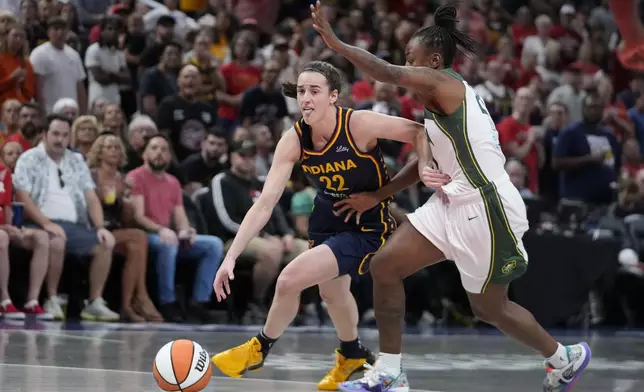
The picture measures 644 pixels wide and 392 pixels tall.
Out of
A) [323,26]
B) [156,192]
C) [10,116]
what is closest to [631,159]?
[156,192]

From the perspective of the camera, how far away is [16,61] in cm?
1247

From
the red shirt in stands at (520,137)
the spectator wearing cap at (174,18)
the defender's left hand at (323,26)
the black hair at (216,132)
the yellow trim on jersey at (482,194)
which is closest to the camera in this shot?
the defender's left hand at (323,26)

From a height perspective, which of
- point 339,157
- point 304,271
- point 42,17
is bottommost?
point 304,271

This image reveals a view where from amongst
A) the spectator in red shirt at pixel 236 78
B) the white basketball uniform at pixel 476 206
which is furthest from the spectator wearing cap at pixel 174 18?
the white basketball uniform at pixel 476 206

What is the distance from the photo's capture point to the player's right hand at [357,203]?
7055mm

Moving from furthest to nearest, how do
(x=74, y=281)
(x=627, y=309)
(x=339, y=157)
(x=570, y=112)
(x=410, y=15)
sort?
(x=410, y=15)
(x=570, y=112)
(x=627, y=309)
(x=74, y=281)
(x=339, y=157)

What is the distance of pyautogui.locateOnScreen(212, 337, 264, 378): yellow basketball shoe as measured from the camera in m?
6.89

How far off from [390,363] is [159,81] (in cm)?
764

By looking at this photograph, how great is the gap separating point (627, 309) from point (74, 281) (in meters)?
5.78

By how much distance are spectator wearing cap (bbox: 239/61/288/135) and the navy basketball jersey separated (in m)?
6.50

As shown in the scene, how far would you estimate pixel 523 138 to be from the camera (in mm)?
14266

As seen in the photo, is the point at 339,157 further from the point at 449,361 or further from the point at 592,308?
the point at 592,308

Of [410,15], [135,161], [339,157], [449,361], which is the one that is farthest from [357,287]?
[410,15]

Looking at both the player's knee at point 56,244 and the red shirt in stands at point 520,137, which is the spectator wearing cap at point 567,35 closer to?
the red shirt in stands at point 520,137
